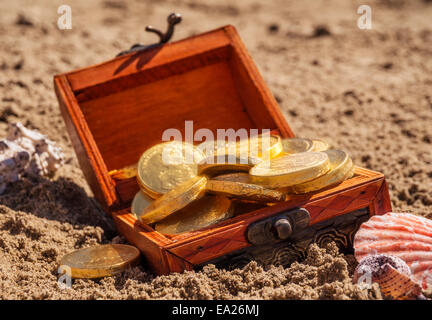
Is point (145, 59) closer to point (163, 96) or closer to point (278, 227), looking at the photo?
point (163, 96)

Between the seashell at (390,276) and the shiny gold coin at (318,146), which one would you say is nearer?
the seashell at (390,276)

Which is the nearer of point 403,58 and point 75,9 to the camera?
point 403,58

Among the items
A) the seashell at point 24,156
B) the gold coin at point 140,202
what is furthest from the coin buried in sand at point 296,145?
the seashell at point 24,156

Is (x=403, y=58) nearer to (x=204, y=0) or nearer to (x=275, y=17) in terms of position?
(x=275, y=17)

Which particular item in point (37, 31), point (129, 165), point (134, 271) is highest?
point (37, 31)

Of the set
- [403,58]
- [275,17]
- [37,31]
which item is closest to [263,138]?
[403,58]
